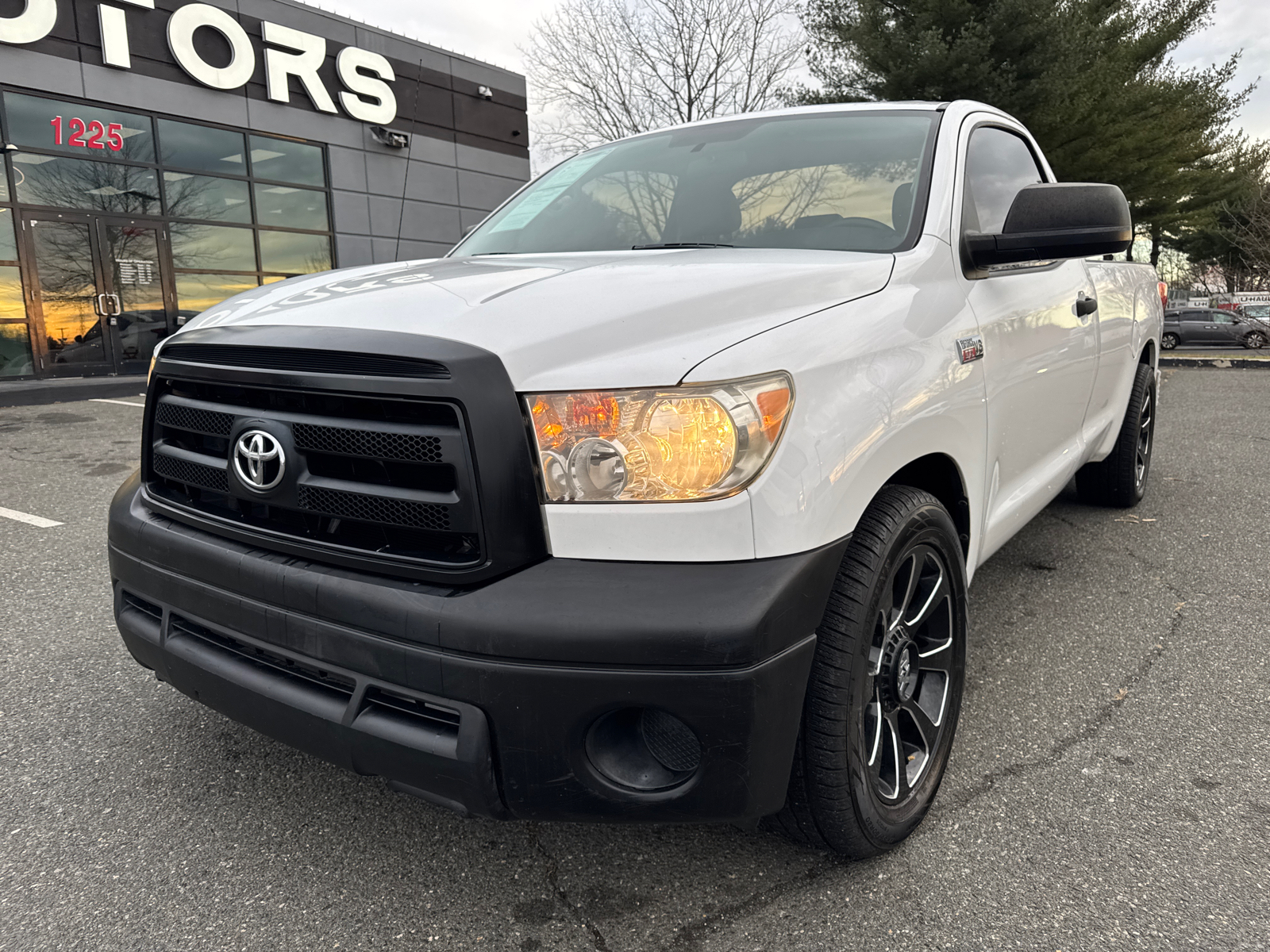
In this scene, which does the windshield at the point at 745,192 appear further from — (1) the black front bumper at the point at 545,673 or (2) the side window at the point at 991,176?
(1) the black front bumper at the point at 545,673

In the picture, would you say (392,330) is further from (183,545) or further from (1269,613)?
(1269,613)

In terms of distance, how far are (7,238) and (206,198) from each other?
2960 millimetres

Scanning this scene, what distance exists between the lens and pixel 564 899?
6.12 ft

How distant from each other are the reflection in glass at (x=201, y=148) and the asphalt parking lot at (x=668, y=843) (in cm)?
1318

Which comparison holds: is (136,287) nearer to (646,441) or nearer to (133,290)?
(133,290)

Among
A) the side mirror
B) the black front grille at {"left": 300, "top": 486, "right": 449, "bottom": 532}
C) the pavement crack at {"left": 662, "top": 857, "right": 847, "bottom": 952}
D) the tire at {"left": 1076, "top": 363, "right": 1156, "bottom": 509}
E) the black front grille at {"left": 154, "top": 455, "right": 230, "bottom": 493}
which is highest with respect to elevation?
the side mirror

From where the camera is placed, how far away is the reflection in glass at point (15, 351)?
498 inches

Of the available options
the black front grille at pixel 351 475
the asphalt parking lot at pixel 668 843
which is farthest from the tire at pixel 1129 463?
the black front grille at pixel 351 475

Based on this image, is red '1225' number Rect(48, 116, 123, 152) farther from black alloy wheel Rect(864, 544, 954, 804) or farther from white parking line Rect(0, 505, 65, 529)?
black alloy wheel Rect(864, 544, 954, 804)

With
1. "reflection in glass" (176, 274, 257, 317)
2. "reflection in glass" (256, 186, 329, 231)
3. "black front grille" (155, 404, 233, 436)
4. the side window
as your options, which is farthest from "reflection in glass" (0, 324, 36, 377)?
the side window

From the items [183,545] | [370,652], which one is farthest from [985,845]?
[183,545]

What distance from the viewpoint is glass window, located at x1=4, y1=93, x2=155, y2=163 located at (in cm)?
1241

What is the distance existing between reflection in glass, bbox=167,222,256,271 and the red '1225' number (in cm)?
138

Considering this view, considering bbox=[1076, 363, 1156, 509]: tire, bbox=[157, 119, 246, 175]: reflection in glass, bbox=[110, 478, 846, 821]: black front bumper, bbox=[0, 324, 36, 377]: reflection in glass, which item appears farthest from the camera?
bbox=[157, 119, 246, 175]: reflection in glass
